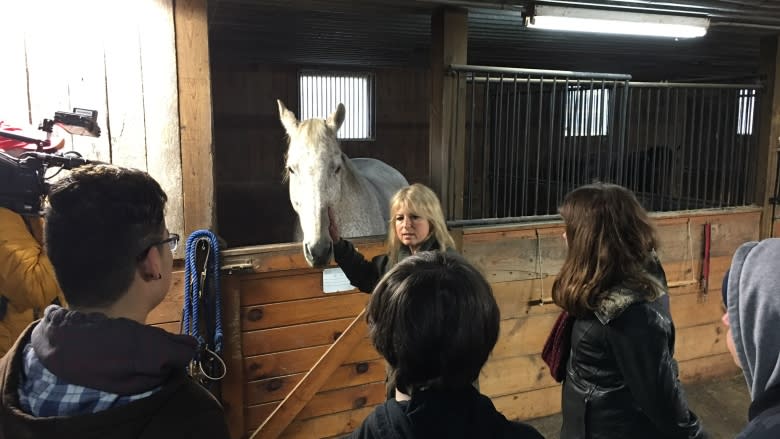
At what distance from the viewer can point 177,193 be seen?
2150mm

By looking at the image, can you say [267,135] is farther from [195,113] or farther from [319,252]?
[319,252]

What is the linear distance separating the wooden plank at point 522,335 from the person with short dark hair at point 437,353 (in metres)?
2.16

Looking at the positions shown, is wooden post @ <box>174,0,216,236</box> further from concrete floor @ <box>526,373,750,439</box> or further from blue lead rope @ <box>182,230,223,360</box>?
concrete floor @ <box>526,373,750,439</box>

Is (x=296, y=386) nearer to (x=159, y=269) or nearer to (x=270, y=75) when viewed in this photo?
(x=159, y=269)

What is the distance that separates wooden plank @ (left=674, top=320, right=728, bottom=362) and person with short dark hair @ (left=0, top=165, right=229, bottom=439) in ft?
11.1

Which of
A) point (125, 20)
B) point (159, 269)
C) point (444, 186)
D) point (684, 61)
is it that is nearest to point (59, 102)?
point (125, 20)

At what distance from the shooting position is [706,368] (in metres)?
3.50

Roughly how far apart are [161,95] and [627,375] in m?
1.91

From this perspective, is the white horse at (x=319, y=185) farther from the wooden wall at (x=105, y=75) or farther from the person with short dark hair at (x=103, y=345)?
the person with short dark hair at (x=103, y=345)

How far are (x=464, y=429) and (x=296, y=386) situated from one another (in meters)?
1.86

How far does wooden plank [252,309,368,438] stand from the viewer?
245 cm

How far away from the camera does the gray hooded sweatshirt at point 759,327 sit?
77 centimetres

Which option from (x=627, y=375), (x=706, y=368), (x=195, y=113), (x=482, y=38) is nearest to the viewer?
(x=627, y=375)

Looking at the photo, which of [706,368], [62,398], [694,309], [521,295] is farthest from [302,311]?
[706,368]
